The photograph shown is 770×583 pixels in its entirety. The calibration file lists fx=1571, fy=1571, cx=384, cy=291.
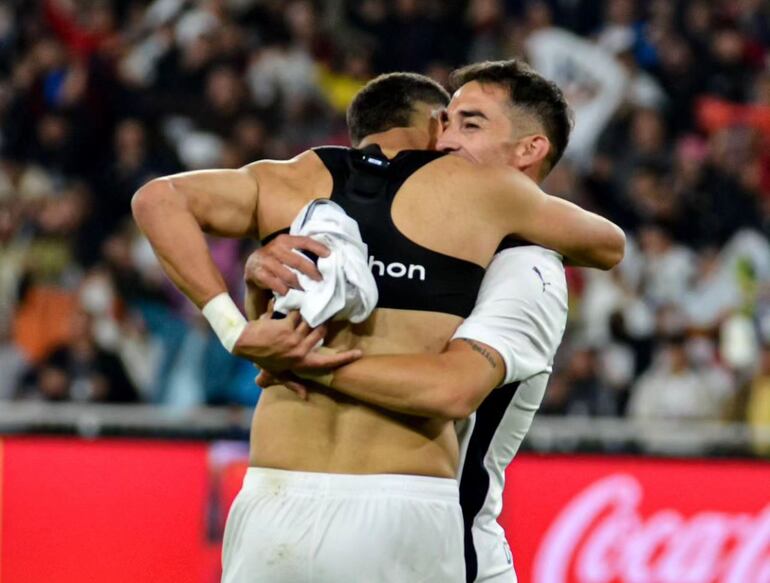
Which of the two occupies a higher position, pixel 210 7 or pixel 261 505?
pixel 210 7

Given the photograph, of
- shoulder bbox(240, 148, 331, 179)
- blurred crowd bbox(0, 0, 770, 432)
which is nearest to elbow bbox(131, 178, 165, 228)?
shoulder bbox(240, 148, 331, 179)

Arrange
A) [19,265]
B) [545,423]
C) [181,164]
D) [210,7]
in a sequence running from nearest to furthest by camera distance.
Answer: [545,423]
[19,265]
[181,164]
[210,7]

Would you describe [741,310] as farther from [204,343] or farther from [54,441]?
[54,441]

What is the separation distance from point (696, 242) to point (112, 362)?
413cm

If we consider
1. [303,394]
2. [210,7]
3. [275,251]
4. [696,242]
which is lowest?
[303,394]

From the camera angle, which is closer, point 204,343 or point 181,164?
point 204,343

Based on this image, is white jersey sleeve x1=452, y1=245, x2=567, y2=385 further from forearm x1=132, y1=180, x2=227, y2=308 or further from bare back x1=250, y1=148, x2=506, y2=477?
forearm x1=132, y1=180, x2=227, y2=308

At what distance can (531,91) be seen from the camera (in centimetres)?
450

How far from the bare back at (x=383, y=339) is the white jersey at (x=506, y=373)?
9 centimetres

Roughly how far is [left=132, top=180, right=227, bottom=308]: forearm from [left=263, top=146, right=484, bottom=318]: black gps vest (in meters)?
0.20

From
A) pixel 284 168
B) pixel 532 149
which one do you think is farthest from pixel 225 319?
pixel 532 149

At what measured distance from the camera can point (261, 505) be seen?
12.7 feet

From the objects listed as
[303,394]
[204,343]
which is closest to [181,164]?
[204,343]

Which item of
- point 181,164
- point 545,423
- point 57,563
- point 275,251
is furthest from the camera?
point 181,164
